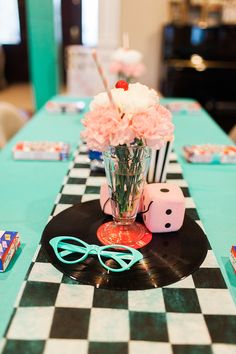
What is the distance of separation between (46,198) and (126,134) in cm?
52

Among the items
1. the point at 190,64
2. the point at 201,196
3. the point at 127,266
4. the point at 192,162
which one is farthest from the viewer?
the point at 190,64

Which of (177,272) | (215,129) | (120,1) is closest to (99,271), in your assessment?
(177,272)

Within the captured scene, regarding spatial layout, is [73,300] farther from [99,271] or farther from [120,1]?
[120,1]

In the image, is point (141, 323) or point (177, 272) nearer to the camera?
point (141, 323)

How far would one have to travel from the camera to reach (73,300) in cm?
69

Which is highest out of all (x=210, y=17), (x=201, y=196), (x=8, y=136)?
(x=210, y=17)

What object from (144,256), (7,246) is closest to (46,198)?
(7,246)

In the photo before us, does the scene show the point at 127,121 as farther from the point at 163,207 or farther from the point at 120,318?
the point at 120,318

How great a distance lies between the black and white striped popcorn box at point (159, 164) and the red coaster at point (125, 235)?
252 mm

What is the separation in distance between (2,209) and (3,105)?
115 cm

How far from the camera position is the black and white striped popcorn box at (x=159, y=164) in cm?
112

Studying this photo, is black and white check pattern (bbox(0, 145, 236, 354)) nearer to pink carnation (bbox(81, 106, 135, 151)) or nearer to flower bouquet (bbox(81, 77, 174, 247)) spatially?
flower bouquet (bbox(81, 77, 174, 247))

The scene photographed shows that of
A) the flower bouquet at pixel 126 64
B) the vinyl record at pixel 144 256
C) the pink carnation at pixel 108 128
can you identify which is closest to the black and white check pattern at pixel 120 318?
the vinyl record at pixel 144 256

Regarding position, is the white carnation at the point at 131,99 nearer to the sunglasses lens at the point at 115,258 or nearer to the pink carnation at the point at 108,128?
the pink carnation at the point at 108,128
